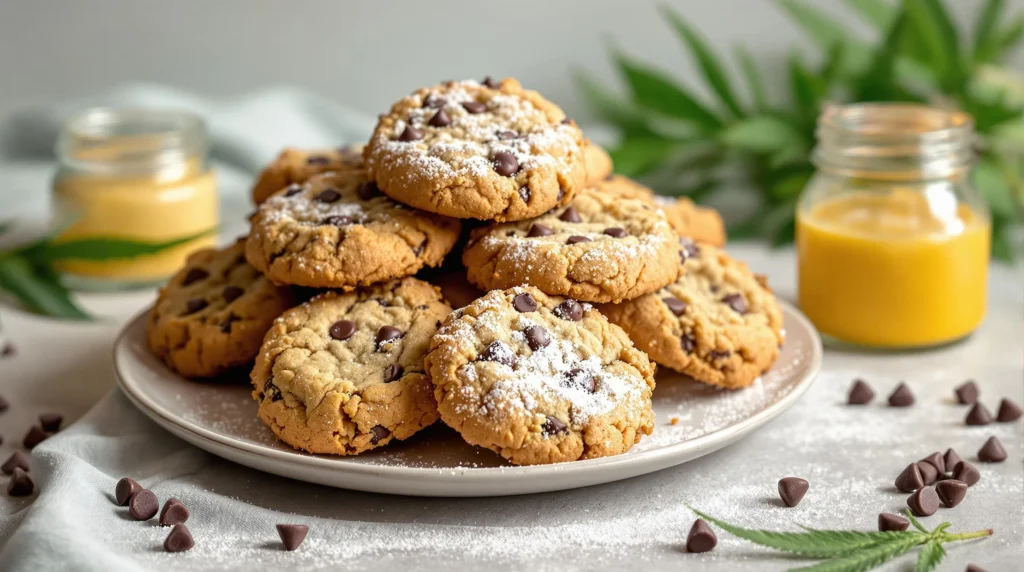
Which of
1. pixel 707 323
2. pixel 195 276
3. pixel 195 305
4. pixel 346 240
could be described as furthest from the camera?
pixel 195 276

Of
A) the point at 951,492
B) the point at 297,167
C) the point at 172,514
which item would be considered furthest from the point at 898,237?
the point at 172,514

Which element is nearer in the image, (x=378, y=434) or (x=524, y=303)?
(x=378, y=434)

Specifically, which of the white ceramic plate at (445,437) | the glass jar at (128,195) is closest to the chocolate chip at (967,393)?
the white ceramic plate at (445,437)

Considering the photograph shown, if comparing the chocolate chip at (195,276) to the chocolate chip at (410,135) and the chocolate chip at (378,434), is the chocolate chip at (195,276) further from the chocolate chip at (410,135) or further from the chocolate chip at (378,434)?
the chocolate chip at (378,434)

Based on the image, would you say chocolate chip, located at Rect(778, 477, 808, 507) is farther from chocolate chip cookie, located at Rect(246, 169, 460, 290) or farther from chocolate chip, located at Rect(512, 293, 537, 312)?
chocolate chip cookie, located at Rect(246, 169, 460, 290)

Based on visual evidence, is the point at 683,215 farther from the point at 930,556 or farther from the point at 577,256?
the point at 930,556

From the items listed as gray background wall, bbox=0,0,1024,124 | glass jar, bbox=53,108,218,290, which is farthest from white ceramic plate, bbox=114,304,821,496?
gray background wall, bbox=0,0,1024,124
